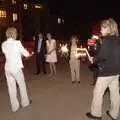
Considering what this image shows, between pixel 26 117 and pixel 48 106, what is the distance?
4.76 feet

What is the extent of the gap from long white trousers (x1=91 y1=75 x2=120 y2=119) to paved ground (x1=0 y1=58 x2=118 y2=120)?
0.52 metres

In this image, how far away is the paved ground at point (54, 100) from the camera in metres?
10.5

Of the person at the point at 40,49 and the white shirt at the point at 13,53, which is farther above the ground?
the white shirt at the point at 13,53

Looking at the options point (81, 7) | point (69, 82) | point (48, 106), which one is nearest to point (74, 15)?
point (81, 7)

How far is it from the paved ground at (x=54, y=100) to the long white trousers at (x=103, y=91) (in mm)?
518

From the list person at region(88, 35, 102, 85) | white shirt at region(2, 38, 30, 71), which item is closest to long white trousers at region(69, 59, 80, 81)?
person at region(88, 35, 102, 85)

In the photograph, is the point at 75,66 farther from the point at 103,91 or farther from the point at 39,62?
the point at 103,91

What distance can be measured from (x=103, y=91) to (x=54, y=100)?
3289mm

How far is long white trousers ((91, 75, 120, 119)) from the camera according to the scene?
9.35 metres

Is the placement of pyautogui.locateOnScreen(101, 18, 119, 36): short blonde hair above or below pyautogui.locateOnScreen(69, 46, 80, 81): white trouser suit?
above

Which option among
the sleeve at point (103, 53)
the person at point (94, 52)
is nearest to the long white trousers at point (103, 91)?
the person at point (94, 52)

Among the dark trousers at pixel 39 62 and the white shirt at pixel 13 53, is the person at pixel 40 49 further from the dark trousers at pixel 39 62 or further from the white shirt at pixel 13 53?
the white shirt at pixel 13 53

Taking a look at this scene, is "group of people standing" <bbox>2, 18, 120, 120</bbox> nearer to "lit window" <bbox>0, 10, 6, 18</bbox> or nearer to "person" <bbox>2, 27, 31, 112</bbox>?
"person" <bbox>2, 27, 31, 112</bbox>

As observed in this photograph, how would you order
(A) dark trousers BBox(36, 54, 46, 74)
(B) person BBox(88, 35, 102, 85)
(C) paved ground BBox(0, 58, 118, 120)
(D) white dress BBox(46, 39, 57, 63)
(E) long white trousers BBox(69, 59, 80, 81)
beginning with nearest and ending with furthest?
(B) person BBox(88, 35, 102, 85) → (C) paved ground BBox(0, 58, 118, 120) → (E) long white trousers BBox(69, 59, 80, 81) → (D) white dress BBox(46, 39, 57, 63) → (A) dark trousers BBox(36, 54, 46, 74)
